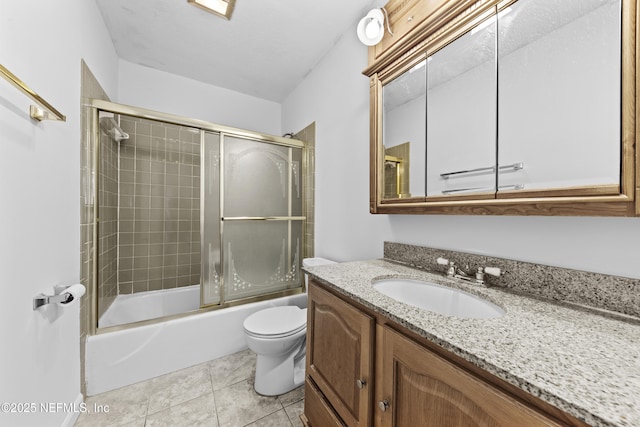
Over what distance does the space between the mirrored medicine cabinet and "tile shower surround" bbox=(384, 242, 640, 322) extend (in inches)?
8.3

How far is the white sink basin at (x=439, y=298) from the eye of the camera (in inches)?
34.2

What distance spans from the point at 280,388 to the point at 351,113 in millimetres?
1902

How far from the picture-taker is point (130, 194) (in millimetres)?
2297

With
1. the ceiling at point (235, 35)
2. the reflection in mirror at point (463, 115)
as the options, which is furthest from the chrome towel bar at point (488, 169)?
the ceiling at point (235, 35)

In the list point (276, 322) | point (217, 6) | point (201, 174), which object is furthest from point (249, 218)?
point (217, 6)

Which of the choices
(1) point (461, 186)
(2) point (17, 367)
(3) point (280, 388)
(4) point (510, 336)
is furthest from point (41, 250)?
(1) point (461, 186)

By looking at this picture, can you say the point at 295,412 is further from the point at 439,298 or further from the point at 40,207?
the point at 40,207

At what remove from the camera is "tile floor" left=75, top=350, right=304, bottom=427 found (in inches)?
50.4

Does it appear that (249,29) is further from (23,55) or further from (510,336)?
Result: (510,336)

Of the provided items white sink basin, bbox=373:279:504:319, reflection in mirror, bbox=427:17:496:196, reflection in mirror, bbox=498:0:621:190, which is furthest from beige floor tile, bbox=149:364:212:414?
reflection in mirror, bbox=498:0:621:190

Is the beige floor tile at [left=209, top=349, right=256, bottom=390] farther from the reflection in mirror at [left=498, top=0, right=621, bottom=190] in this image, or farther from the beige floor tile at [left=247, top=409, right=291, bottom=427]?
the reflection in mirror at [left=498, top=0, right=621, bottom=190]

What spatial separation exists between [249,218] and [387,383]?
5.60ft

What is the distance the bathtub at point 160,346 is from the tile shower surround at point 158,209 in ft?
1.36

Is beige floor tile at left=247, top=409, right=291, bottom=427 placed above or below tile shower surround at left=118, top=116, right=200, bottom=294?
below
